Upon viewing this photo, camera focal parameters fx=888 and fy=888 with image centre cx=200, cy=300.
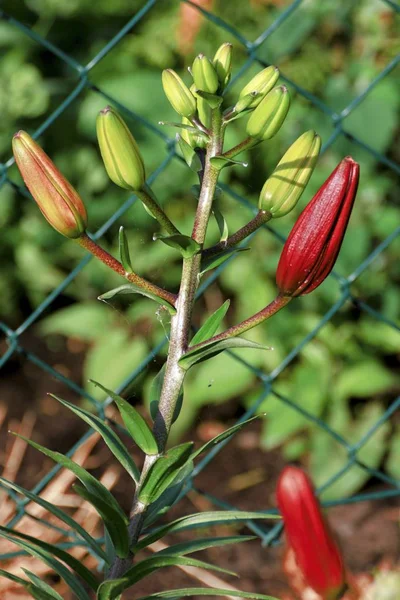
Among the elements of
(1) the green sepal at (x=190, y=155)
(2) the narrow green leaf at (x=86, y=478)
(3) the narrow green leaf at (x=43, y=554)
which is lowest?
(3) the narrow green leaf at (x=43, y=554)

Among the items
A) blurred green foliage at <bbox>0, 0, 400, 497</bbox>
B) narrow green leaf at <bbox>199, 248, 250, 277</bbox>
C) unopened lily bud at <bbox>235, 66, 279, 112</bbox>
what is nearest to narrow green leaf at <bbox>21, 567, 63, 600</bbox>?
narrow green leaf at <bbox>199, 248, 250, 277</bbox>

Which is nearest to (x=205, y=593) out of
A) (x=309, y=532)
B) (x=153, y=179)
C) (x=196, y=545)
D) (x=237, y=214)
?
(x=196, y=545)

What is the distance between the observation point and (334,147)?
6.32 ft

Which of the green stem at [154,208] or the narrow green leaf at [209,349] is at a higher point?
the green stem at [154,208]

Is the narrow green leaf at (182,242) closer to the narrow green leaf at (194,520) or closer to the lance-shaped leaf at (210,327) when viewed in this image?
the lance-shaped leaf at (210,327)

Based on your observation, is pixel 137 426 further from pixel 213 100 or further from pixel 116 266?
pixel 213 100

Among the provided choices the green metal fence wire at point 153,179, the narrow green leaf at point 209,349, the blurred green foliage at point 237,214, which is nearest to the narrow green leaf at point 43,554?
the narrow green leaf at point 209,349

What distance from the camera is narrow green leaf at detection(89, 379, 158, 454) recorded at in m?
0.56

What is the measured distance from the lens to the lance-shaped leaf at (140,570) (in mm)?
557

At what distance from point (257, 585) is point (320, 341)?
0.54 metres

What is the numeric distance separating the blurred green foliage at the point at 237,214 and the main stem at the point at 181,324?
101 cm

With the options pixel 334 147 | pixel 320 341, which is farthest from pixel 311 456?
pixel 334 147

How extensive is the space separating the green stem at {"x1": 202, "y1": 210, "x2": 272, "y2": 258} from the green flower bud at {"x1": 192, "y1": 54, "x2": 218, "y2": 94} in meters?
0.08

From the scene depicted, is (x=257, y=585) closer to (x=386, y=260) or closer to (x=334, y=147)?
(x=386, y=260)
